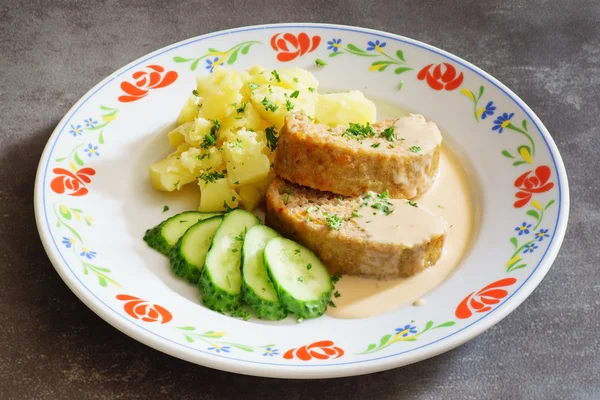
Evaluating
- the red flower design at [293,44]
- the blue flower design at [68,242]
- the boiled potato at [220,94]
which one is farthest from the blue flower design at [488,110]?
the blue flower design at [68,242]

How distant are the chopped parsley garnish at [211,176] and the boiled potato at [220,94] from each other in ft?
1.21

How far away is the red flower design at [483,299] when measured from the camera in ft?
12.3

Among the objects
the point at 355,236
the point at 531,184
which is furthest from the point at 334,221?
the point at 531,184

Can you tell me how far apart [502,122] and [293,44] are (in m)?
1.64

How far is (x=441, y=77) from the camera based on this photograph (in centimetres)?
541

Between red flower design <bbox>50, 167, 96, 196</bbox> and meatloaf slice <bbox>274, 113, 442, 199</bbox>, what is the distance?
116 centimetres

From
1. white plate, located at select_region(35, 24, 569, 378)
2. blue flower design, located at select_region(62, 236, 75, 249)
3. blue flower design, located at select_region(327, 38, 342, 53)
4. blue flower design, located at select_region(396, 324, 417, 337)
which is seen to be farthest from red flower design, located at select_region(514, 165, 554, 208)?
blue flower design, located at select_region(62, 236, 75, 249)

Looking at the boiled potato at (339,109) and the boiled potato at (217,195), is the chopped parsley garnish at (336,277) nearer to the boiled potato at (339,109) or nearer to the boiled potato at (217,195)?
the boiled potato at (217,195)

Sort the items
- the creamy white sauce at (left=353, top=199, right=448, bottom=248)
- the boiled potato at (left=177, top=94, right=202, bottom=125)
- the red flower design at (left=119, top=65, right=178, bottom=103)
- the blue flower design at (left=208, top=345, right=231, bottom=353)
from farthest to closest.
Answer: the red flower design at (left=119, top=65, right=178, bottom=103) < the boiled potato at (left=177, top=94, right=202, bottom=125) < the creamy white sauce at (left=353, top=199, right=448, bottom=248) < the blue flower design at (left=208, top=345, right=231, bottom=353)

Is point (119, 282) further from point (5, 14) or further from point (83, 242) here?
point (5, 14)

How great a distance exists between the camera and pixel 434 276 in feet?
13.7

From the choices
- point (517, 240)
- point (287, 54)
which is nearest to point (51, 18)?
point (287, 54)

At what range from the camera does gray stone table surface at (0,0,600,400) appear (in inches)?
145

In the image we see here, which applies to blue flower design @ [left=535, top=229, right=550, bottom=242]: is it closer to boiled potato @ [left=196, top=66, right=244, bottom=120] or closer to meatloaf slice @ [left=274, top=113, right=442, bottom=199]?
meatloaf slice @ [left=274, top=113, right=442, bottom=199]
